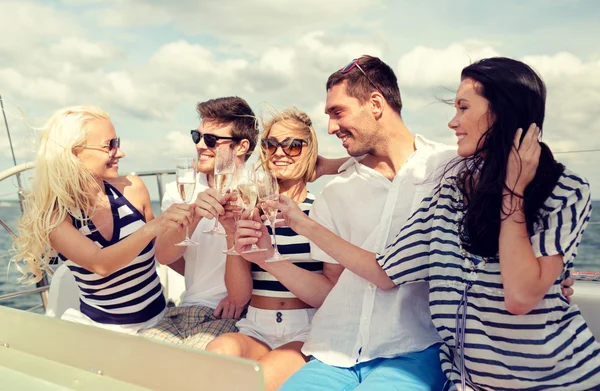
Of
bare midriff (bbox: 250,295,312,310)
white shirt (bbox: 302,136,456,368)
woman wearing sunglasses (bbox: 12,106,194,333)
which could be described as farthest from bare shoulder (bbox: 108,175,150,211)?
white shirt (bbox: 302,136,456,368)

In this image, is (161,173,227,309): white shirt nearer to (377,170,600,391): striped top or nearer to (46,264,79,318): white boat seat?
(46,264,79,318): white boat seat

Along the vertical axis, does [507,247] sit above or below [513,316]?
above

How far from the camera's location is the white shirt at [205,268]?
9.98ft

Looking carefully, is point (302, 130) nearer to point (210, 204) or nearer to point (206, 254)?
point (210, 204)

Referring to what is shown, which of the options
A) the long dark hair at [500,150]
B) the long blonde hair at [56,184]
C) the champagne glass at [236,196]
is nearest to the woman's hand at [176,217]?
the champagne glass at [236,196]

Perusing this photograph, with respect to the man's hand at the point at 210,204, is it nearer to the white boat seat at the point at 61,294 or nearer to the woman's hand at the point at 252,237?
the woman's hand at the point at 252,237

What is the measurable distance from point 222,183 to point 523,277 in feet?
4.30

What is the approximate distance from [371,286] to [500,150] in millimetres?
805

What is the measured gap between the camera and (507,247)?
1.73 m

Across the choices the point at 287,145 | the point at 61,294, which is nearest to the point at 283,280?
the point at 287,145

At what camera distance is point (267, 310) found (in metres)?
2.71

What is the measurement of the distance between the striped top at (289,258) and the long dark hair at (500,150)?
96cm

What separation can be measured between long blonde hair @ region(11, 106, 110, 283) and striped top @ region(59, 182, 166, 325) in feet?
0.38

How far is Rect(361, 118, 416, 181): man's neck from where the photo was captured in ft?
8.73
